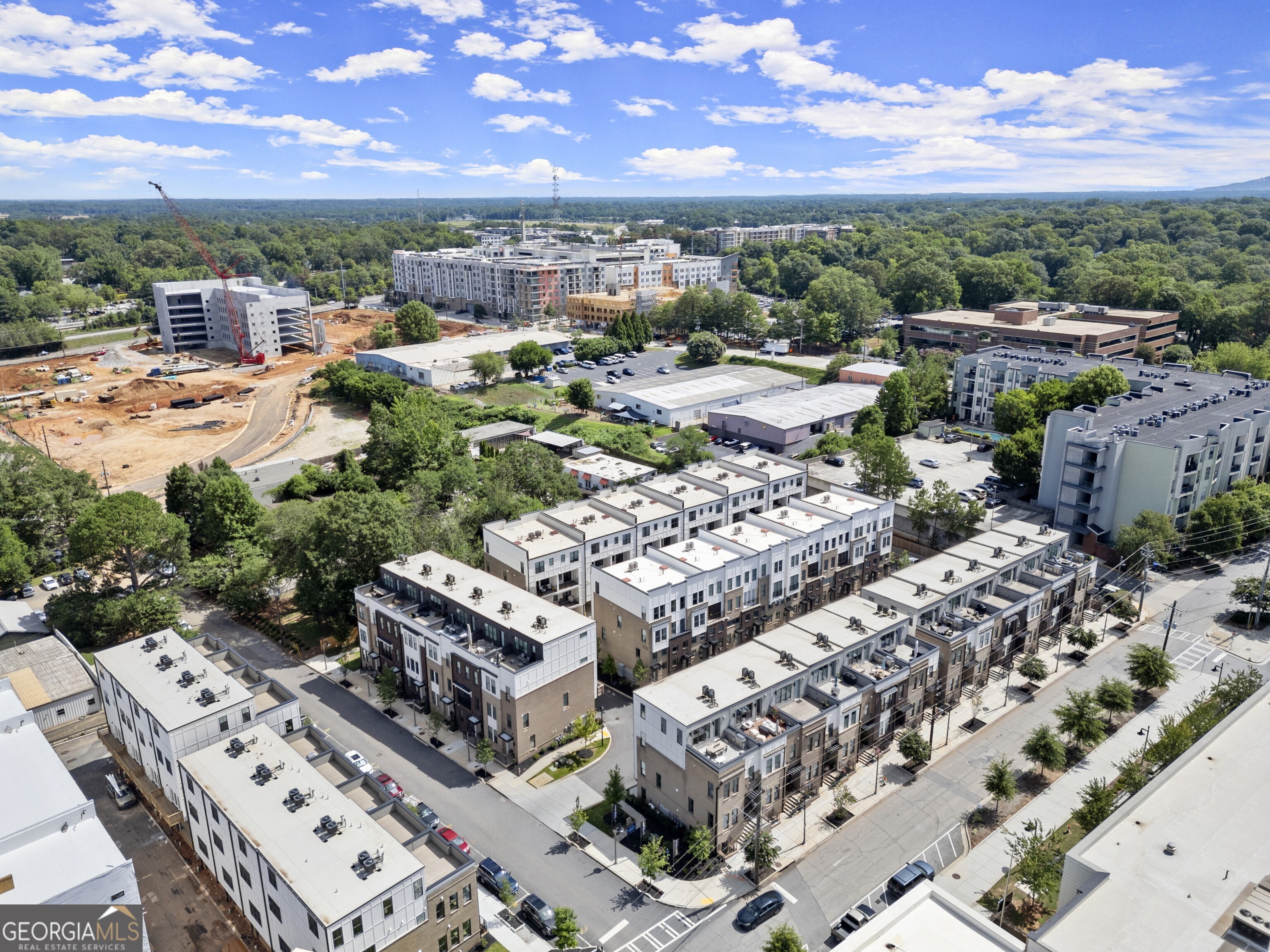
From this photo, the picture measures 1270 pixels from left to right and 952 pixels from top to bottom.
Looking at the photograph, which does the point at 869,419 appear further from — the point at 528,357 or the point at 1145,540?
the point at 528,357

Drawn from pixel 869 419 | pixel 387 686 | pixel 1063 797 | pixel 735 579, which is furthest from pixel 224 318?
pixel 1063 797

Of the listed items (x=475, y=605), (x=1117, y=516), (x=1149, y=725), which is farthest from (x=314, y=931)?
(x=1117, y=516)

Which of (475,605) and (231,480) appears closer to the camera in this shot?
(475,605)

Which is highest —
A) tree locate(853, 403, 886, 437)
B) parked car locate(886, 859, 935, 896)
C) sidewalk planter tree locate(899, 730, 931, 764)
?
tree locate(853, 403, 886, 437)

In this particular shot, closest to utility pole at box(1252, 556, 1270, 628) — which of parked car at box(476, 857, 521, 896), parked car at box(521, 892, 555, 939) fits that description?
parked car at box(521, 892, 555, 939)

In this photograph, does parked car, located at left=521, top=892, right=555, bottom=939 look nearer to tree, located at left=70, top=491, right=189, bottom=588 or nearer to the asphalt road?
the asphalt road

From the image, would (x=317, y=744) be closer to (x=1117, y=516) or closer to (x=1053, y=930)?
(x=1053, y=930)
